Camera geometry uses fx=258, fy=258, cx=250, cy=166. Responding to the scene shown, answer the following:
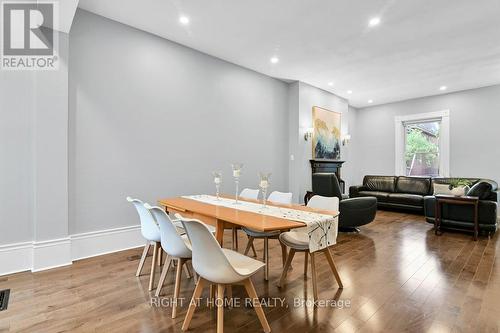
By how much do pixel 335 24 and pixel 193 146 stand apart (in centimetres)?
271

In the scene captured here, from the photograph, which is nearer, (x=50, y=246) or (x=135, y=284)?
(x=135, y=284)

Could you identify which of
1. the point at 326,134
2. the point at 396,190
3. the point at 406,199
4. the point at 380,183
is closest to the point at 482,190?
the point at 406,199

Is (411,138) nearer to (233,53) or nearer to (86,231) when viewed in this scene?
(233,53)

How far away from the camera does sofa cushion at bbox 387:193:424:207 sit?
19.4 feet

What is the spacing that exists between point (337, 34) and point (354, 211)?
275cm

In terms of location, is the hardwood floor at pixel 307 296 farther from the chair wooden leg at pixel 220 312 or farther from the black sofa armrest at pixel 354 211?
the black sofa armrest at pixel 354 211

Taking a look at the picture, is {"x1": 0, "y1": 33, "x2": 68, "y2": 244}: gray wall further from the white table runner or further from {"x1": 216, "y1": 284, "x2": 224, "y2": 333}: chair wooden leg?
{"x1": 216, "y1": 284, "x2": 224, "y2": 333}: chair wooden leg

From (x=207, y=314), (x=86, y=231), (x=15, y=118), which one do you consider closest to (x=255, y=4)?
(x=15, y=118)

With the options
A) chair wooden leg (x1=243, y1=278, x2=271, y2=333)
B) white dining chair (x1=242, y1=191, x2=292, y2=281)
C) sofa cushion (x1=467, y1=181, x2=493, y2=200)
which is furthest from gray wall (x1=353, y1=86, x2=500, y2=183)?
chair wooden leg (x1=243, y1=278, x2=271, y2=333)

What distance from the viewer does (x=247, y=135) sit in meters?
5.08

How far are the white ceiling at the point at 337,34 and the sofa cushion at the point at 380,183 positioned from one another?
269cm

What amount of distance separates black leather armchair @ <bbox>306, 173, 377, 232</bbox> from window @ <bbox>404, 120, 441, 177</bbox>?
149 inches

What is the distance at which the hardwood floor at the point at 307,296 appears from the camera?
1885 mm

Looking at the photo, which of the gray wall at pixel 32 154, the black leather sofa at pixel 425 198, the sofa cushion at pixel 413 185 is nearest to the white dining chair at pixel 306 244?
the gray wall at pixel 32 154
